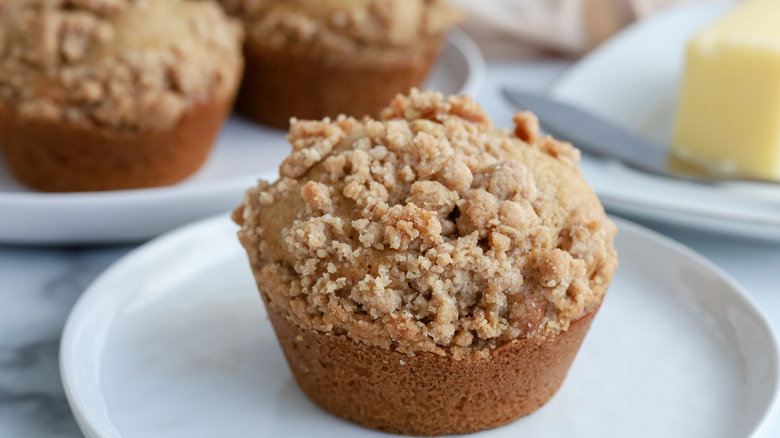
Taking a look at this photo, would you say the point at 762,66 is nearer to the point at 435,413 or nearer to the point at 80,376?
the point at 435,413

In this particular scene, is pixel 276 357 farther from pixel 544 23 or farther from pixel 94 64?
pixel 544 23

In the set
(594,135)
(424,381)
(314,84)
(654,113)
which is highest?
(424,381)

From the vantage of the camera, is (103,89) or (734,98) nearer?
(103,89)

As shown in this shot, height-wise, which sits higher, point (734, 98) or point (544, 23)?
point (734, 98)

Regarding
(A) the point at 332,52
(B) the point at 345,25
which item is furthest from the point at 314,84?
(B) the point at 345,25

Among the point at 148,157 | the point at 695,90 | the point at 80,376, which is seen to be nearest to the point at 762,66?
the point at 695,90

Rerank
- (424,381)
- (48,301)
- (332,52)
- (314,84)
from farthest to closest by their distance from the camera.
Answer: (314,84)
(332,52)
(48,301)
(424,381)

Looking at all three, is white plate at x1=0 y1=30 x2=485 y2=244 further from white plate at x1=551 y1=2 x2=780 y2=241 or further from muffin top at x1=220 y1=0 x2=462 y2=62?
white plate at x1=551 y1=2 x2=780 y2=241

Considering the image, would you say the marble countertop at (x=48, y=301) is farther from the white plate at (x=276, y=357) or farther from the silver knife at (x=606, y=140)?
the silver knife at (x=606, y=140)

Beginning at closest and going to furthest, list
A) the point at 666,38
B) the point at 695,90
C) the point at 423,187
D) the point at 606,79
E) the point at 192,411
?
1. the point at 423,187
2. the point at 192,411
3. the point at 695,90
4. the point at 606,79
5. the point at 666,38
